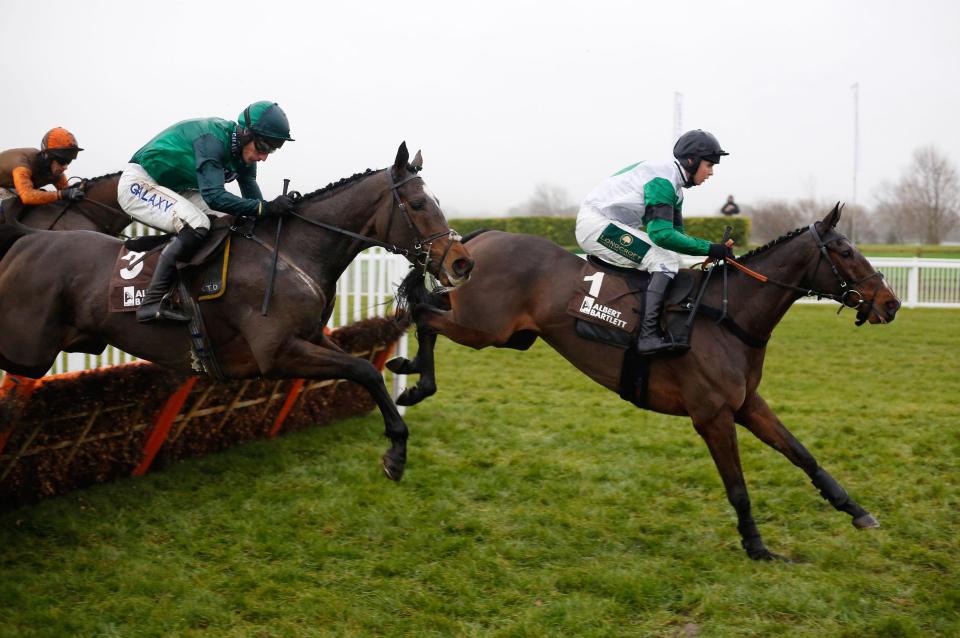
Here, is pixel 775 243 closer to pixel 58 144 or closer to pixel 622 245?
pixel 622 245

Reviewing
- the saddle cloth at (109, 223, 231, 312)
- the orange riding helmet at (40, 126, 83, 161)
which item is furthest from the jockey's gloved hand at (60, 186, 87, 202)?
the saddle cloth at (109, 223, 231, 312)

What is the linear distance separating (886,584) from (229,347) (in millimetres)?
3865

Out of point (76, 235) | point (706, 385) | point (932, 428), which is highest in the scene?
point (76, 235)

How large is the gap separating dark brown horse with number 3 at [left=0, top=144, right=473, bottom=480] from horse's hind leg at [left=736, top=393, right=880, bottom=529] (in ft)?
6.79

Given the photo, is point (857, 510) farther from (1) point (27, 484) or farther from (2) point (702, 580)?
(1) point (27, 484)

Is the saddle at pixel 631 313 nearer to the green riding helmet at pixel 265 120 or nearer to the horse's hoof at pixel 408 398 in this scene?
the horse's hoof at pixel 408 398

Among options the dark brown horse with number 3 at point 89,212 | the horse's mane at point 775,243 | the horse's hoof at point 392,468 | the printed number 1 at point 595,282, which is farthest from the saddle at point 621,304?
the dark brown horse with number 3 at point 89,212

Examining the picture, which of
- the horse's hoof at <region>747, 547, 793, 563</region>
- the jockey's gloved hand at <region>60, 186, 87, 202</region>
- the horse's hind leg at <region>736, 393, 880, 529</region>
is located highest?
the jockey's gloved hand at <region>60, 186, 87, 202</region>

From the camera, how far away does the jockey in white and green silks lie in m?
5.09

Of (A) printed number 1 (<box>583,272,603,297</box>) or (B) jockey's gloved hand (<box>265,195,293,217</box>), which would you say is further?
(A) printed number 1 (<box>583,272,603,297</box>)

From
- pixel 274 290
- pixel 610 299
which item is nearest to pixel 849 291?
pixel 610 299

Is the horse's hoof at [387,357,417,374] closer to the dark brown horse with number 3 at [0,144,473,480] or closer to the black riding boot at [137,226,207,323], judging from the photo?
the dark brown horse with number 3 at [0,144,473,480]

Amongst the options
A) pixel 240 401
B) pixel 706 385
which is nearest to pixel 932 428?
pixel 706 385

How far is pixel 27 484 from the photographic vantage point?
5398 millimetres
